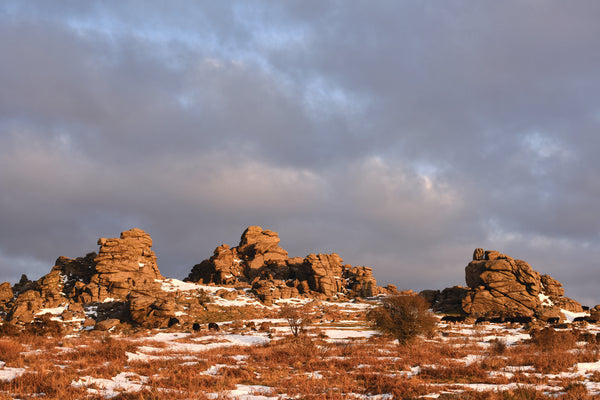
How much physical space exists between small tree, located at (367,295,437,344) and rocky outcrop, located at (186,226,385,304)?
48.3m

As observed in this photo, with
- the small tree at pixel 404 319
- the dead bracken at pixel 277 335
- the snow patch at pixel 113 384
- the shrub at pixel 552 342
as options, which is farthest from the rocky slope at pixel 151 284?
the shrub at pixel 552 342

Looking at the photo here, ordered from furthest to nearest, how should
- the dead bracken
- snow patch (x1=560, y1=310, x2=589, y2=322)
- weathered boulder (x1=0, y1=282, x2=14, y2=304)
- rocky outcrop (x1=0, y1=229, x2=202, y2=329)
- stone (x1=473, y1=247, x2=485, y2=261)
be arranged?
1. stone (x1=473, y1=247, x2=485, y2=261)
2. snow patch (x1=560, y1=310, x2=589, y2=322)
3. weathered boulder (x1=0, y1=282, x2=14, y2=304)
4. rocky outcrop (x1=0, y1=229, x2=202, y2=329)
5. the dead bracken

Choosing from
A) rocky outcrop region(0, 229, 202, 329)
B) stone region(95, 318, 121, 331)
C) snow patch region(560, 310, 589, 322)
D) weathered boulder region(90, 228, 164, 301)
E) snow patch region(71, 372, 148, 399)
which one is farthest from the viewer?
weathered boulder region(90, 228, 164, 301)

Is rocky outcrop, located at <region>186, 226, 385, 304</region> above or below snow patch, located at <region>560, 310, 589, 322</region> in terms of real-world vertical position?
above

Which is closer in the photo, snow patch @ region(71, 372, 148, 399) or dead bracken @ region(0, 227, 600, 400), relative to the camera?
snow patch @ region(71, 372, 148, 399)

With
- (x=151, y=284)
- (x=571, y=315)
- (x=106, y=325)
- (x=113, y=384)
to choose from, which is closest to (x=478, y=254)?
(x=571, y=315)

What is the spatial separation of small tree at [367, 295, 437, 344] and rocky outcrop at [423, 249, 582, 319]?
141ft

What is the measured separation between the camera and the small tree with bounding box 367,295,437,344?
32.5 meters

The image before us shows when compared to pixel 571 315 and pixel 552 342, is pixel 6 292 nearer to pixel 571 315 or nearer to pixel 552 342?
pixel 552 342

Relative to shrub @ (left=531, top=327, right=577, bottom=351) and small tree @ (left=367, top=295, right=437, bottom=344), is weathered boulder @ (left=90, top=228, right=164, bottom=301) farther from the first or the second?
shrub @ (left=531, top=327, right=577, bottom=351)

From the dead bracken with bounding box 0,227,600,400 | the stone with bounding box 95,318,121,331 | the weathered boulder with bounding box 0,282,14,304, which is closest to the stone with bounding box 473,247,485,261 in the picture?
the dead bracken with bounding box 0,227,600,400

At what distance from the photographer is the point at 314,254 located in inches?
3922

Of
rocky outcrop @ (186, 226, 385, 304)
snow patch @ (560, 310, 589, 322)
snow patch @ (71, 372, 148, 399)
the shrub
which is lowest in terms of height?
snow patch @ (560, 310, 589, 322)

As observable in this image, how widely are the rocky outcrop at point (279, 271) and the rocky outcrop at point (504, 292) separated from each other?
22.9 metres
